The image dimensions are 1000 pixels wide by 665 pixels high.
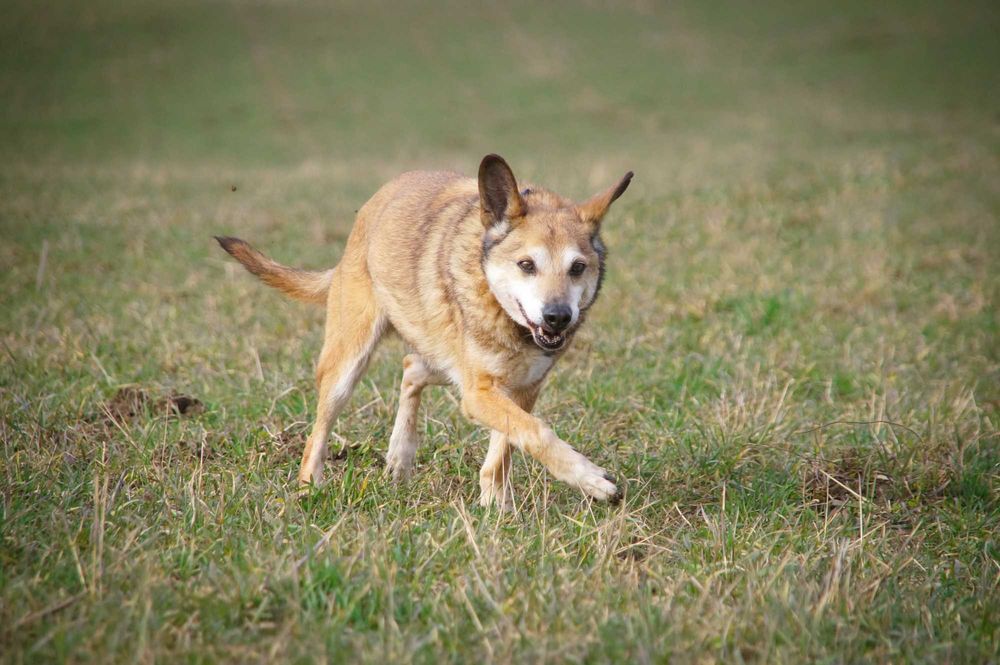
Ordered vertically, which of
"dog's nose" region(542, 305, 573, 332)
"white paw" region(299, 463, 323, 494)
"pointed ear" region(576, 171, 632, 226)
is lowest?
"white paw" region(299, 463, 323, 494)

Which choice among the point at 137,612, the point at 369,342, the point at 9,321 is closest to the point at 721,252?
the point at 369,342

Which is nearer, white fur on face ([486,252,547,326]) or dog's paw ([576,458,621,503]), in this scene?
dog's paw ([576,458,621,503])

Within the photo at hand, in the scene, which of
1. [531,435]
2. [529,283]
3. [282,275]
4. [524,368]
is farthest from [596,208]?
[282,275]

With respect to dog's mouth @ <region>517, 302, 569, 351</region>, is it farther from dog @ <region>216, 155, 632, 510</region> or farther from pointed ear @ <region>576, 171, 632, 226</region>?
pointed ear @ <region>576, 171, 632, 226</region>

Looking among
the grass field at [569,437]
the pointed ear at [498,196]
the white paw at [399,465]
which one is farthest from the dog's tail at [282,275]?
the pointed ear at [498,196]

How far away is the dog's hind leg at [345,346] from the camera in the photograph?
201 inches

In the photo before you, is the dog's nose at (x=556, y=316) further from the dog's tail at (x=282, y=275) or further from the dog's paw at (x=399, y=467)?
the dog's tail at (x=282, y=275)

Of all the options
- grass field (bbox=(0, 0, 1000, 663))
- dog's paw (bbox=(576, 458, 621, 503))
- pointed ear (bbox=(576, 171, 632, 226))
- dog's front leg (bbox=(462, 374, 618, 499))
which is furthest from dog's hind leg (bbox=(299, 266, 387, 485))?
dog's paw (bbox=(576, 458, 621, 503))

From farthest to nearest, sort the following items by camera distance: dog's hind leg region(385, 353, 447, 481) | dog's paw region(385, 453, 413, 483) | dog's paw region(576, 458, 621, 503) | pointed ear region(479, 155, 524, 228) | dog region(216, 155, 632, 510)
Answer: dog's hind leg region(385, 353, 447, 481) < dog's paw region(385, 453, 413, 483) < pointed ear region(479, 155, 524, 228) < dog region(216, 155, 632, 510) < dog's paw region(576, 458, 621, 503)

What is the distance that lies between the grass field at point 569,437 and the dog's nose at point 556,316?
0.79m

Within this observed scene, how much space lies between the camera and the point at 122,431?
16.4 feet

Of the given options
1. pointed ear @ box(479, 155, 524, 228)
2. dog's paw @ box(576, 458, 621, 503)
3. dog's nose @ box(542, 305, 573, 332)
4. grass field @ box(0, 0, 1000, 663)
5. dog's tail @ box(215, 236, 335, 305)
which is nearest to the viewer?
grass field @ box(0, 0, 1000, 663)

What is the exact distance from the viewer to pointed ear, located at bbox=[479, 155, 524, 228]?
4613 mm

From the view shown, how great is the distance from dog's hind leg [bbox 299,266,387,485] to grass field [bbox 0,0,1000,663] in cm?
28
